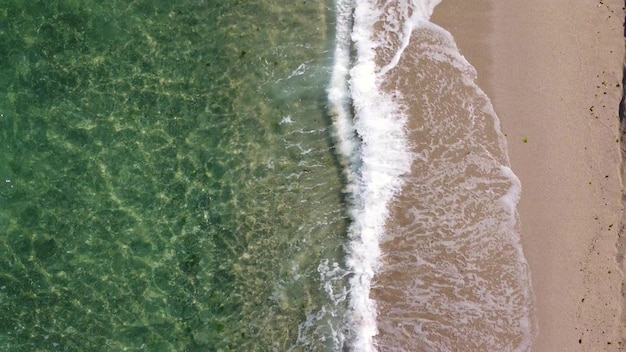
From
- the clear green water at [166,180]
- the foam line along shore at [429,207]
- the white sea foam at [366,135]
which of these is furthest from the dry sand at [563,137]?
the clear green water at [166,180]

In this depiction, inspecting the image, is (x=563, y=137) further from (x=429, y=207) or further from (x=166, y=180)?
(x=166, y=180)

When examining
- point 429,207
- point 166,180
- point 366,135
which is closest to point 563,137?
point 429,207

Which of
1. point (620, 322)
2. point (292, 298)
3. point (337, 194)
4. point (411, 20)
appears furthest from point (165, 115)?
point (620, 322)

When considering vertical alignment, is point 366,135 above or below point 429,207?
above

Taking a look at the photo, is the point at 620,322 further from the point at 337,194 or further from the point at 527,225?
the point at 337,194

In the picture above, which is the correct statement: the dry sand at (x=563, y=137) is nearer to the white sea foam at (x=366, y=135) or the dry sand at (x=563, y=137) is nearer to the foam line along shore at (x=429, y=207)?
the foam line along shore at (x=429, y=207)

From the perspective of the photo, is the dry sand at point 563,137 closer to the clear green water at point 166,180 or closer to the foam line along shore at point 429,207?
the foam line along shore at point 429,207
